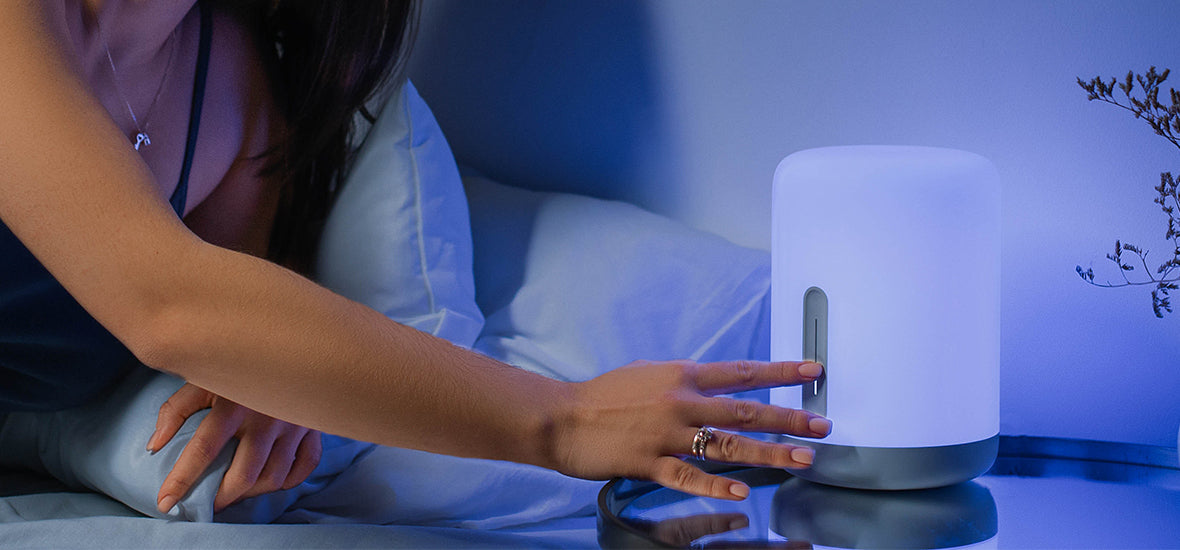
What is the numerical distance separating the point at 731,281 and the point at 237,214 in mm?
619

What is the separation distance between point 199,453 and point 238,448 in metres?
0.04

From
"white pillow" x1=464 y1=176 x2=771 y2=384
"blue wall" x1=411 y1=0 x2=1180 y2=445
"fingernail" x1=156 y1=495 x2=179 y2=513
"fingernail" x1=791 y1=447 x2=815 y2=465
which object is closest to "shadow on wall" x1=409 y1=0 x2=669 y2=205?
"blue wall" x1=411 y1=0 x2=1180 y2=445

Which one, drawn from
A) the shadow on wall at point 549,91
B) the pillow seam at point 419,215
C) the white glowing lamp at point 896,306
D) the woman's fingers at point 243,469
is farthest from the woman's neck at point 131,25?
the white glowing lamp at point 896,306

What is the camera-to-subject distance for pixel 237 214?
1.20 meters

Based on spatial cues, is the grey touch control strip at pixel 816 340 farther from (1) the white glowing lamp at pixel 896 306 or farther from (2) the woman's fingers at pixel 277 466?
(2) the woman's fingers at pixel 277 466

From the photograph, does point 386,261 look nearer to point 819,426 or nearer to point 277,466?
point 277,466

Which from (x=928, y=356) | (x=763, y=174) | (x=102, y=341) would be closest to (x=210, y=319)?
(x=102, y=341)

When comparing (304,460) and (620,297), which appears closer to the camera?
(304,460)

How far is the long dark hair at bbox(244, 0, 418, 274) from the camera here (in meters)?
1.16

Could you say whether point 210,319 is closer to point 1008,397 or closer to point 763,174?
point 763,174

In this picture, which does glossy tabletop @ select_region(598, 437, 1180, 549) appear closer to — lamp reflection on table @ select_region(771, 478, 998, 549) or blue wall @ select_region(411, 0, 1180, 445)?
lamp reflection on table @ select_region(771, 478, 998, 549)

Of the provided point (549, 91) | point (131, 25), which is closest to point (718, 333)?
point (549, 91)

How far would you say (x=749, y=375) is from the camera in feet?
2.54

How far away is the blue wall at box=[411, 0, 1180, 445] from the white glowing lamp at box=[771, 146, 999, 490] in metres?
0.31
